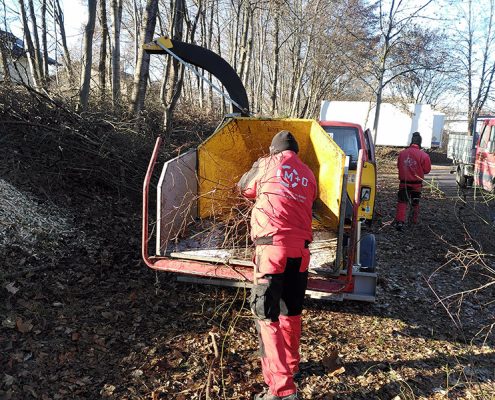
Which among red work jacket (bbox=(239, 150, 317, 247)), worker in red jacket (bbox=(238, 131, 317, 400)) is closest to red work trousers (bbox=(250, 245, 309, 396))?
worker in red jacket (bbox=(238, 131, 317, 400))

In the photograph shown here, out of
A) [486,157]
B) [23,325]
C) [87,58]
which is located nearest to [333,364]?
[23,325]

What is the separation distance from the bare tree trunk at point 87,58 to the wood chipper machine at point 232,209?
2225mm

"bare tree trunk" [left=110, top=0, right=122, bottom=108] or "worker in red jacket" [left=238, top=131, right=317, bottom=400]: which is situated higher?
"bare tree trunk" [left=110, top=0, right=122, bottom=108]

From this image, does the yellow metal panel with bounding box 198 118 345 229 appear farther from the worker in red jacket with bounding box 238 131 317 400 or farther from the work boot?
the work boot

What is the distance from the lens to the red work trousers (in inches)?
119

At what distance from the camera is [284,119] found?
5.02 meters

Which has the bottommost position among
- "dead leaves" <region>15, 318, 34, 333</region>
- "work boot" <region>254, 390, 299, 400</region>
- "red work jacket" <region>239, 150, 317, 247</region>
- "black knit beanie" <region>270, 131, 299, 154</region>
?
"work boot" <region>254, 390, 299, 400</region>

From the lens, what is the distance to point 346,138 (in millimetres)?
7488

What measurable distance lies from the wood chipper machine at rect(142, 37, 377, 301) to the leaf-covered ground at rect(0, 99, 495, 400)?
0.44 meters

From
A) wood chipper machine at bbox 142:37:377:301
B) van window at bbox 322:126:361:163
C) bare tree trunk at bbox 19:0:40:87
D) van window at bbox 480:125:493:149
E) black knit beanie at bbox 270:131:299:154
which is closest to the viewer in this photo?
black knit beanie at bbox 270:131:299:154

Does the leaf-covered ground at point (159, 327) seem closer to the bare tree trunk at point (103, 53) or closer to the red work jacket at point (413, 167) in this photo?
the red work jacket at point (413, 167)

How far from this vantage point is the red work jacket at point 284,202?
3.12 meters

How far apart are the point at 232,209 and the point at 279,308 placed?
1.51 m

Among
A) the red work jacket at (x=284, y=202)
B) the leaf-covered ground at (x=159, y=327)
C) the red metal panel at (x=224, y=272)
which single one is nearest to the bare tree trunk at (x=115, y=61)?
the leaf-covered ground at (x=159, y=327)
